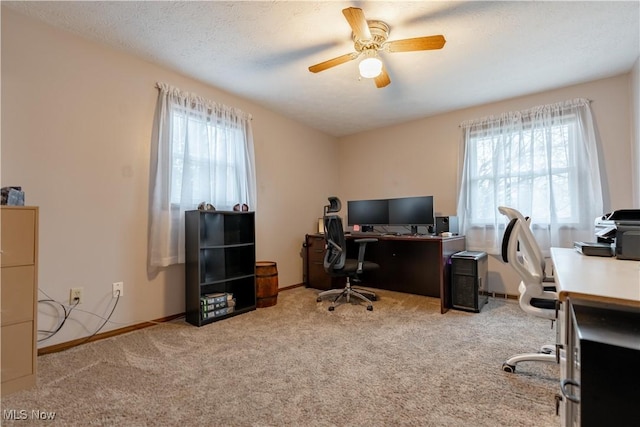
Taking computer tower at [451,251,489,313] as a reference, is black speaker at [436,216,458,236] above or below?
above

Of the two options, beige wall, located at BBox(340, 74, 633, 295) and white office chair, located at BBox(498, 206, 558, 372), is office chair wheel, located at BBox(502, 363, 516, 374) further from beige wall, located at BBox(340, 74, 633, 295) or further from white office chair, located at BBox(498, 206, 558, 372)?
beige wall, located at BBox(340, 74, 633, 295)

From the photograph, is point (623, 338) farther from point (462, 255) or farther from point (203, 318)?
point (203, 318)

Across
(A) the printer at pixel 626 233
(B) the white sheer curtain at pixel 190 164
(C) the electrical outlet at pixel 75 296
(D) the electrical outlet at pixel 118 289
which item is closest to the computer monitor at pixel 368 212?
(B) the white sheer curtain at pixel 190 164

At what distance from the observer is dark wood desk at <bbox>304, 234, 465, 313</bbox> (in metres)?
3.65

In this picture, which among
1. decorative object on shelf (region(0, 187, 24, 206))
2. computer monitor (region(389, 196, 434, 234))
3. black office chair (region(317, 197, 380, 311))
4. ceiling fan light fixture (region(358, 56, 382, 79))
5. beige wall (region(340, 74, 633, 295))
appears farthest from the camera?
computer monitor (region(389, 196, 434, 234))

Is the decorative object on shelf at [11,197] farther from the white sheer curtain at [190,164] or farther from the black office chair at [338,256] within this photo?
the black office chair at [338,256]

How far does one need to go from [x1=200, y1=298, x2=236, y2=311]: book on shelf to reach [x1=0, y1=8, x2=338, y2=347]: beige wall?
0.36 m

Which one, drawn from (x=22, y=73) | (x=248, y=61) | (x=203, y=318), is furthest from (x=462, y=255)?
(x=22, y=73)

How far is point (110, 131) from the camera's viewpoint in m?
2.41

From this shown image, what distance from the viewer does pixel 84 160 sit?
227cm

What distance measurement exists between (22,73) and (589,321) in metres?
3.29

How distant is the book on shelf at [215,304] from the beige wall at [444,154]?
8.65 feet

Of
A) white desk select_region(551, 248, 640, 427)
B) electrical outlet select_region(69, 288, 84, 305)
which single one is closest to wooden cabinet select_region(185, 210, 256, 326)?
electrical outlet select_region(69, 288, 84, 305)

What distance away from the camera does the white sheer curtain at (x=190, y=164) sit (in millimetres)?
2639
